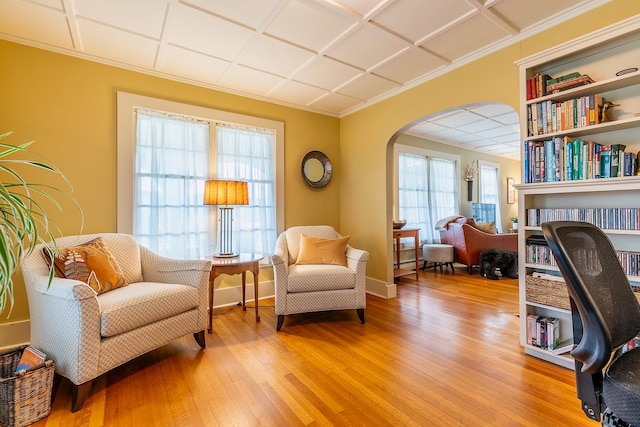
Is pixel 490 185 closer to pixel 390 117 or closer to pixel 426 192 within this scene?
pixel 426 192

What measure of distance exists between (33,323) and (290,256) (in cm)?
197

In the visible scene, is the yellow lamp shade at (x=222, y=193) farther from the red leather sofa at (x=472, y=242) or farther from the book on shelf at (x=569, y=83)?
A: the red leather sofa at (x=472, y=242)

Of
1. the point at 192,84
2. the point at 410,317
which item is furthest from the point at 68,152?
the point at 410,317

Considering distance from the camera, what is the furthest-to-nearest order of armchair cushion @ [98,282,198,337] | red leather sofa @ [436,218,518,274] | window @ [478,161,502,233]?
window @ [478,161,502,233] < red leather sofa @ [436,218,518,274] < armchair cushion @ [98,282,198,337]

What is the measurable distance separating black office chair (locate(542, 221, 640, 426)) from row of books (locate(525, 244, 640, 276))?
0.01 metres

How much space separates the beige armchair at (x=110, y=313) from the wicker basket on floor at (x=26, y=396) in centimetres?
10

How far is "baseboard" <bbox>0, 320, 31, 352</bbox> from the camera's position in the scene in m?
2.30

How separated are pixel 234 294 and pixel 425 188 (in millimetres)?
3947

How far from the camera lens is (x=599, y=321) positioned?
0.90m

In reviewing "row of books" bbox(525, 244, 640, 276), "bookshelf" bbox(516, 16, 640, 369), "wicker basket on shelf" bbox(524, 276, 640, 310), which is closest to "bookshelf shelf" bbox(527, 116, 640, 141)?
"bookshelf" bbox(516, 16, 640, 369)

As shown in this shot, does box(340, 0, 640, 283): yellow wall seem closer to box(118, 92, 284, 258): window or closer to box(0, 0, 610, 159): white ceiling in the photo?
box(0, 0, 610, 159): white ceiling

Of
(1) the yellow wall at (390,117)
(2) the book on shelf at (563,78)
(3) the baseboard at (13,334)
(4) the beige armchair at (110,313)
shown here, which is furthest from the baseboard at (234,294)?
(2) the book on shelf at (563,78)

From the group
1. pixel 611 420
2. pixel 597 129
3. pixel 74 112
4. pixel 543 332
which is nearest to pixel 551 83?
pixel 597 129

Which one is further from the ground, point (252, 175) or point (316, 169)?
point (316, 169)
